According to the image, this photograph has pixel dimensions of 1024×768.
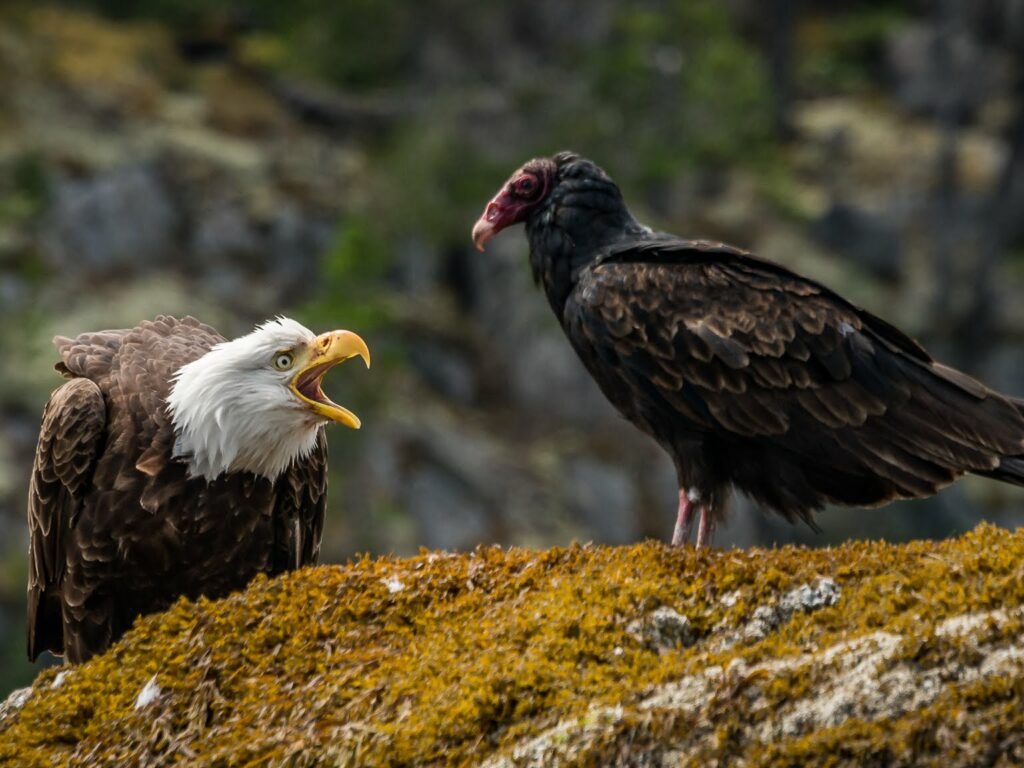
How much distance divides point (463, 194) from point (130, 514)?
2378 centimetres

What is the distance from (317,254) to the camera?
3200cm

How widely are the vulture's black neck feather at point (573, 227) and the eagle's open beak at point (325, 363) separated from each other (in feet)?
4.30

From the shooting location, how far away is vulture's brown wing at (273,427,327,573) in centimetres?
630

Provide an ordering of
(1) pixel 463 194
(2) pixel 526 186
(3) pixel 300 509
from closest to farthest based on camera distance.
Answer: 1. (3) pixel 300 509
2. (2) pixel 526 186
3. (1) pixel 463 194

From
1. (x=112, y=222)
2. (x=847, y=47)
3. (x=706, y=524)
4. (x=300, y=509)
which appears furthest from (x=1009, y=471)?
(x=847, y=47)

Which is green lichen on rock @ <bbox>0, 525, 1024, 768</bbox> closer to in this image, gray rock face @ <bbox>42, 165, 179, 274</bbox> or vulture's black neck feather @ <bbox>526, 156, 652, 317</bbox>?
vulture's black neck feather @ <bbox>526, 156, 652, 317</bbox>

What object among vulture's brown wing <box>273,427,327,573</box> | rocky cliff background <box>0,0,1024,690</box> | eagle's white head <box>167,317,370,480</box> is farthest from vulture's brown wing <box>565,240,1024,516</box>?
rocky cliff background <box>0,0,1024,690</box>

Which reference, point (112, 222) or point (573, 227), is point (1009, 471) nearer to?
point (573, 227)

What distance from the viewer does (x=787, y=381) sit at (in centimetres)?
616

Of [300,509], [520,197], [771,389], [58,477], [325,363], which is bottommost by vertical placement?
[300,509]

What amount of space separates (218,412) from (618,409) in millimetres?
1981

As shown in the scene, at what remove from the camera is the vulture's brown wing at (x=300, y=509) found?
20.7 ft

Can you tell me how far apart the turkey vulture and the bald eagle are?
4.53ft

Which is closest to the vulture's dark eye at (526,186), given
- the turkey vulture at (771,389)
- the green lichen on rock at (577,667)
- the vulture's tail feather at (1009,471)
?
the turkey vulture at (771,389)
